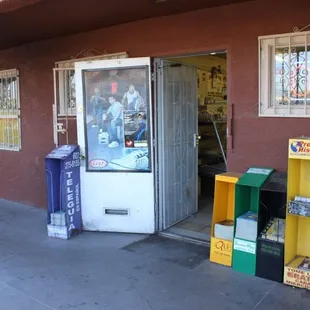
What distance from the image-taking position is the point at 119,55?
490cm

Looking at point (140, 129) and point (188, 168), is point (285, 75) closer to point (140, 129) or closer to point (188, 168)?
point (140, 129)

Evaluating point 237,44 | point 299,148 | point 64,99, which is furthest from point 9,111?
point 299,148

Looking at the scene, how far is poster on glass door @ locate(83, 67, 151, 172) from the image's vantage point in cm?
459

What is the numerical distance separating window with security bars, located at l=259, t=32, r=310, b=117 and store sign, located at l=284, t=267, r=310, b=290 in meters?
1.39

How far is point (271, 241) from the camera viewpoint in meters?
3.46

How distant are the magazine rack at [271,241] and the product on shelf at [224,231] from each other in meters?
0.32

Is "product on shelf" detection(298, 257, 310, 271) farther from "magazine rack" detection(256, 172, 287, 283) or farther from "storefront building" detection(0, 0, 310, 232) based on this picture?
"storefront building" detection(0, 0, 310, 232)

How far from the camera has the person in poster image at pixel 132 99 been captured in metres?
4.59

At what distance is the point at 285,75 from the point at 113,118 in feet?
6.52

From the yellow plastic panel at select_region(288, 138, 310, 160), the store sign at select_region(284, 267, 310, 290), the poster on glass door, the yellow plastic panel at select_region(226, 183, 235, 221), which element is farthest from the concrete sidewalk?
the yellow plastic panel at select_region(288, 138, 310, 160)

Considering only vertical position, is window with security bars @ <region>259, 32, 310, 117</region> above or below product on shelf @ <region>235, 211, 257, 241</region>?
above

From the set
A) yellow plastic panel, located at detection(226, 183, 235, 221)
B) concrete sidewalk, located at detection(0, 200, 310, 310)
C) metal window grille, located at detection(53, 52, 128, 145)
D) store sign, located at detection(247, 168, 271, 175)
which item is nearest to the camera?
concrete sidewalk, located at detection(0, 200, 310, 310)

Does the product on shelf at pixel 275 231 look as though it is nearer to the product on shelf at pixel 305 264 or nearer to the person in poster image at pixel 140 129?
the product on shelf at pixel 305 264

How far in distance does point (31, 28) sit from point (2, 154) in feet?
8.64
